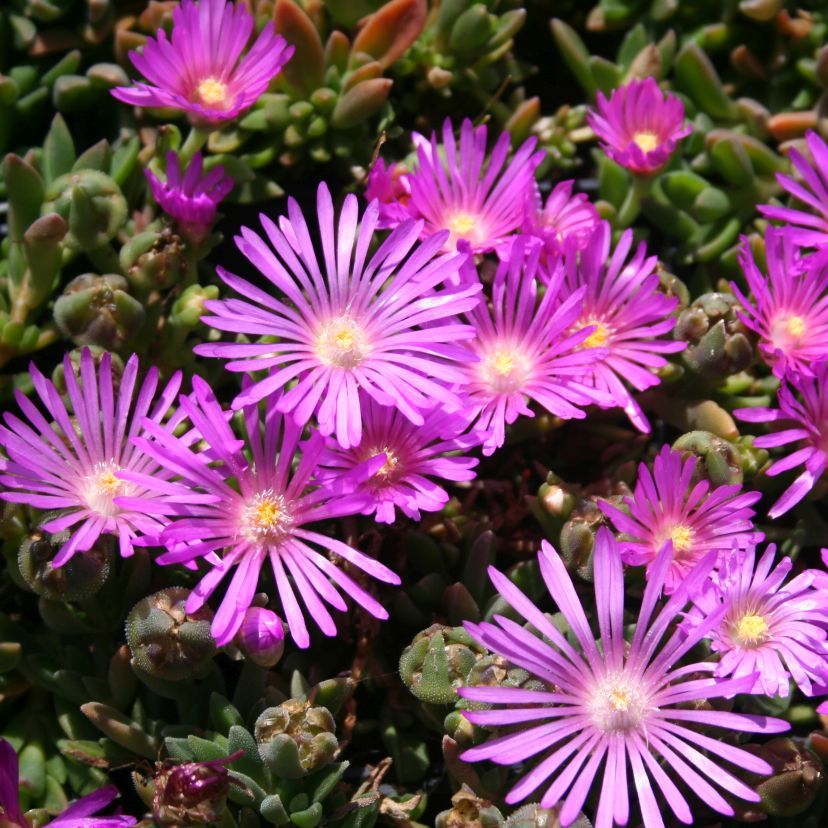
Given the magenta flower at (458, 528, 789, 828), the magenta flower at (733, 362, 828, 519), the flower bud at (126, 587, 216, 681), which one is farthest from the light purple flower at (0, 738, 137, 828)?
the magenta flower at (733, 362, 828, 519)

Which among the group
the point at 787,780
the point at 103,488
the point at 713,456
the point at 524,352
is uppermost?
the point at 524,352

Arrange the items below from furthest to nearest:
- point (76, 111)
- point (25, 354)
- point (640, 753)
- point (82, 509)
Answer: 1. point (76, 111)
2. point (25, 354)
3. point (82, 509)
4. point (640, 753)

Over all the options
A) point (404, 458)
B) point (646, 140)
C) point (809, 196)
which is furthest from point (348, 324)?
point (809, 196)

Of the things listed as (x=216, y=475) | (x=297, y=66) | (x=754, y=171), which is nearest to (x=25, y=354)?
(x=216, y=475)

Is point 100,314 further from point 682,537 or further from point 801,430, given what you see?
point 801,430

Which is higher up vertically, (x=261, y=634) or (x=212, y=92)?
(x=212, y=92)

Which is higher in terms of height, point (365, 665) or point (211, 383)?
point (211, 383)

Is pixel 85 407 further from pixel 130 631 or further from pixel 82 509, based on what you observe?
pixel 130 631
